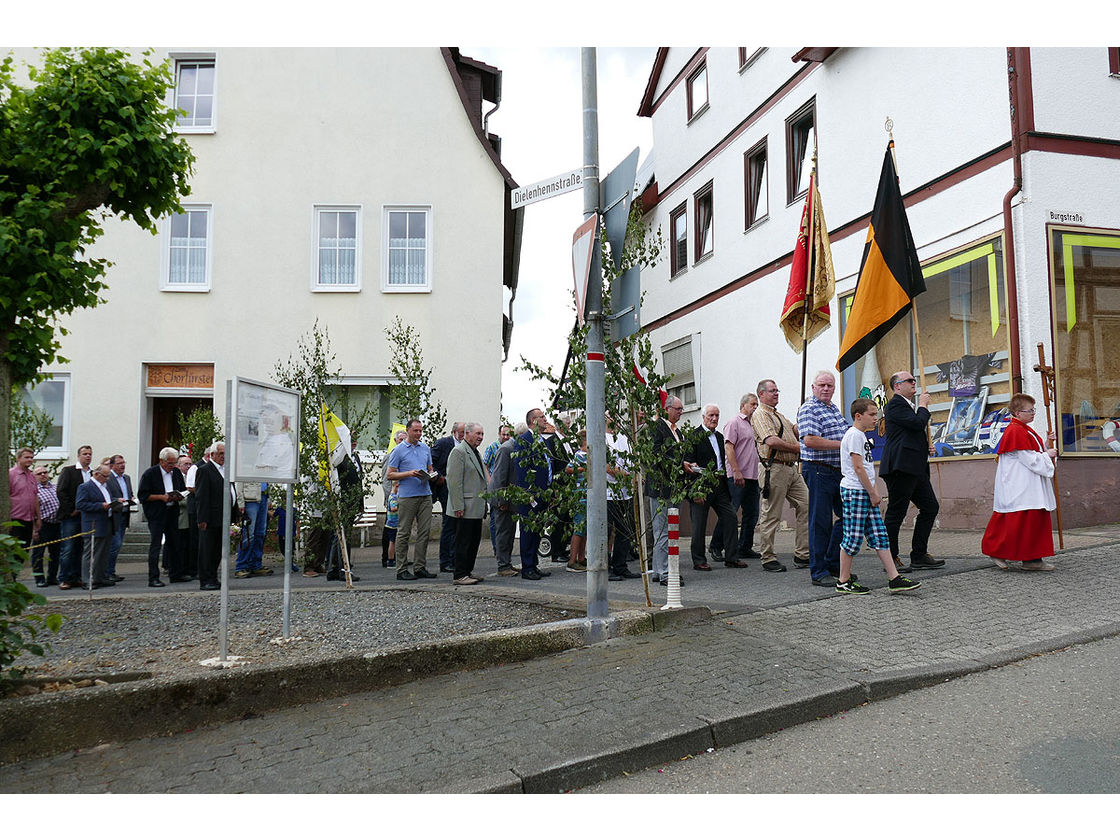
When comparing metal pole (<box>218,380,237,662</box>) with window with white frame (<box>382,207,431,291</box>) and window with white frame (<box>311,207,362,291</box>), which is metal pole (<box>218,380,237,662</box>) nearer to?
window with white frame (<box>382,207,431,291</box>)

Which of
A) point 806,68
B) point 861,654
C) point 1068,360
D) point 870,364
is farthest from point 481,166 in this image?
point 861,654

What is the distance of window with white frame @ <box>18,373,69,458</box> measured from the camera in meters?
18.2

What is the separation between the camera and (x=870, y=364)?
13.6m

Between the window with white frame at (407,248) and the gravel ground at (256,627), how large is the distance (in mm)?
10645

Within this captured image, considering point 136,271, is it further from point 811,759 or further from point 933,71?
point 811,759

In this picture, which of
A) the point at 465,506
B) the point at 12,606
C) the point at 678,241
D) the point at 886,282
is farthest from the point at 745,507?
the point at 678,241

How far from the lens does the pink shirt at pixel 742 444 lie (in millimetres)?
10398

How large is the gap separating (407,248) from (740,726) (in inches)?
618

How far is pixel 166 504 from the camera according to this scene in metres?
12.3

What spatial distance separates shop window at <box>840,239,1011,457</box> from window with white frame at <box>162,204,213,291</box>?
14.1 m

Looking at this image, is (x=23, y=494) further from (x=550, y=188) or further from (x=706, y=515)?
(x=550, y=188)

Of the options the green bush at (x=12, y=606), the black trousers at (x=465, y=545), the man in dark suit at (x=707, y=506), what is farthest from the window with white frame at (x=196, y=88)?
the green bush at (x=12, y=606)

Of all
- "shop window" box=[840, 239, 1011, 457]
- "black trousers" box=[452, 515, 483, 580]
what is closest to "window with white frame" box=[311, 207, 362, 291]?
"black trousers" box=[452, 515, 483, 580]

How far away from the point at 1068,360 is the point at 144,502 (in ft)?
39.8
